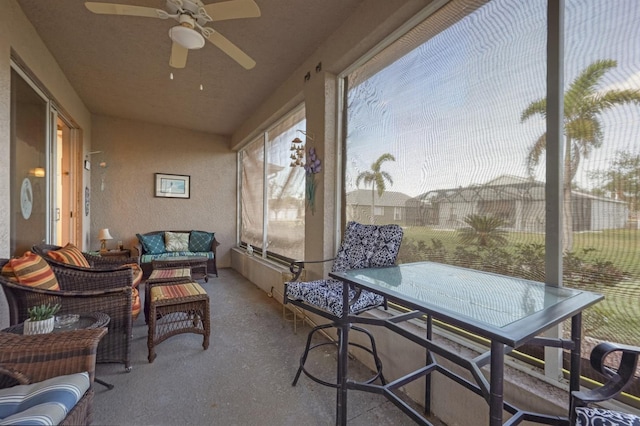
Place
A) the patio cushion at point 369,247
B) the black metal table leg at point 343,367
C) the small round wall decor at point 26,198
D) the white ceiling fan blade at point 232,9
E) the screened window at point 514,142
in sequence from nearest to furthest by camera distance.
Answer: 1. the screened window at point 514,142
2. the black metal table leg at point 343,367
3. the white ceiling fan blade at point 232,9
4. the patio cushion at point 369,247
5. the small round wall decor at point 26,198

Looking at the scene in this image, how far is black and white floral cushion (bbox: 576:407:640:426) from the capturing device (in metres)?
0.79

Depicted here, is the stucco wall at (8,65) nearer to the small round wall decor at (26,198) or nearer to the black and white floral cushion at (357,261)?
the small round wall decor at (26,198)

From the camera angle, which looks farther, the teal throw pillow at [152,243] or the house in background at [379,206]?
the teal throw pillow at [152,243]

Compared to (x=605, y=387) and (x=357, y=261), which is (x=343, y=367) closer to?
(x=357, y=261)

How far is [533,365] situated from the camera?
4.39 ft

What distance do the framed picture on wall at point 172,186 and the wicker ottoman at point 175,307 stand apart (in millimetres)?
3305

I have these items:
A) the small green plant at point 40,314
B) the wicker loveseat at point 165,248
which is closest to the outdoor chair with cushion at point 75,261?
the small green plant at point 40,314

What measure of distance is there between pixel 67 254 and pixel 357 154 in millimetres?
2874

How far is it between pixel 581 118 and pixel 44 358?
99.5 inches

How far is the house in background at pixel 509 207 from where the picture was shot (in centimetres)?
115

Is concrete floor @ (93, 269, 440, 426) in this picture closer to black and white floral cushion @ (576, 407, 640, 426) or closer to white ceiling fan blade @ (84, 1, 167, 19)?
black and white floral cushion @ (576, 407, 640, 426)

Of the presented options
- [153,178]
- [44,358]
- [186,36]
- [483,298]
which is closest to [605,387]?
[483,298]

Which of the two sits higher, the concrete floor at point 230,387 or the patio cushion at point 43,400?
the patio cushion at point 43,400

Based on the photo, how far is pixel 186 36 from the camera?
5.96 feet
